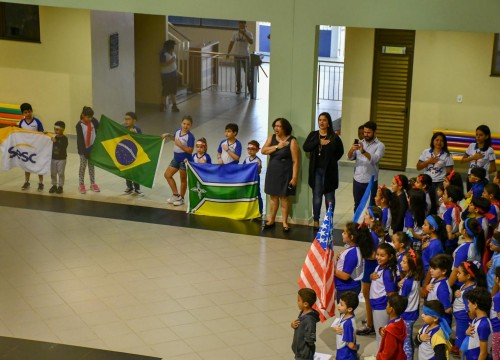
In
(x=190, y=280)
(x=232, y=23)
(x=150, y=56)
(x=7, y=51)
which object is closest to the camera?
(x=190, y=280)

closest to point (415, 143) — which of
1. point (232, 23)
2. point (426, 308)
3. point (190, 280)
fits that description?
point (190, 280)

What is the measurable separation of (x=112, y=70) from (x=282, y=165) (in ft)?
25.0

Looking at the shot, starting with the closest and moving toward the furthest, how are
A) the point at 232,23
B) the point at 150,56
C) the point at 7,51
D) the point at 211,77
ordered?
the point at 7,51
the point at 150,56
the point at 211,77
the point at 232,23

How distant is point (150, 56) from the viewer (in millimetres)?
23859

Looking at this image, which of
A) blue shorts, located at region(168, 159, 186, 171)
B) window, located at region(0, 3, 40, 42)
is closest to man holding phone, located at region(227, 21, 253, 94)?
window, located at region(0, 3, 40, 42)

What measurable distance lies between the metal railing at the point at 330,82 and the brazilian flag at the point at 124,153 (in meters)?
10.5

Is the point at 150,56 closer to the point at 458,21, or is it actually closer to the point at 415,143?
the point at 415,143

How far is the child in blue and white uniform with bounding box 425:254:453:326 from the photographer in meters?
9.51

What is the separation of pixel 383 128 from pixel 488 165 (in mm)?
3929

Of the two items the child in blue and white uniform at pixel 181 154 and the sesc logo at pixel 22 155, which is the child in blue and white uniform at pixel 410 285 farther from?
the sesc logo at pixel 22 155

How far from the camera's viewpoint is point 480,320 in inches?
350

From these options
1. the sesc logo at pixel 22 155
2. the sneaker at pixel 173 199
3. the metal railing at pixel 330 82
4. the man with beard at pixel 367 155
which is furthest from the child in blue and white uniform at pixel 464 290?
the metal railing at pixel 330 82

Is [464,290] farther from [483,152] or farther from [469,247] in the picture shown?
[483,152]

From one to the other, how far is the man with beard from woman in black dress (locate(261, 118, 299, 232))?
897mm
